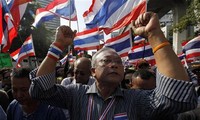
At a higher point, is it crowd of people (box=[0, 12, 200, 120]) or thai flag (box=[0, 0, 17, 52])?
thai flag (box=[0, 0, 17, 52])

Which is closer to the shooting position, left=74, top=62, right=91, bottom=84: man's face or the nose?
the nose

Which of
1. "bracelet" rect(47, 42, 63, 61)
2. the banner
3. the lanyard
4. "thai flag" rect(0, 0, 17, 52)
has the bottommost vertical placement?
the lanyard

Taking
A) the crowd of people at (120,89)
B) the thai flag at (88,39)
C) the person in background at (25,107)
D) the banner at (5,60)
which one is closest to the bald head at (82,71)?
the person in background at (25,107)

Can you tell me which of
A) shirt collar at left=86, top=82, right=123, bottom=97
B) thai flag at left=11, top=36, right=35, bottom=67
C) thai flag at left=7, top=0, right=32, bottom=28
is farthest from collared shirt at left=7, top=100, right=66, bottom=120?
thai flag at left=11, top=36, right=35, bottom=67

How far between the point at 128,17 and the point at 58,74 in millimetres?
2863

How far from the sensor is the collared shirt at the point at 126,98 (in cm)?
221

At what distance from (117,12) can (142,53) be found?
1.74 metres

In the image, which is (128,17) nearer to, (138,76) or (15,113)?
(138,76)

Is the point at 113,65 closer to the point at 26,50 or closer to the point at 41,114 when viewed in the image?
the point at 41,114

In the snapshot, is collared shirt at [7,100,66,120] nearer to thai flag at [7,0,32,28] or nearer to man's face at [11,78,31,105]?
man's face at [11,78,31,105]

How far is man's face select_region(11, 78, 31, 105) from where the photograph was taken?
3.07 metres

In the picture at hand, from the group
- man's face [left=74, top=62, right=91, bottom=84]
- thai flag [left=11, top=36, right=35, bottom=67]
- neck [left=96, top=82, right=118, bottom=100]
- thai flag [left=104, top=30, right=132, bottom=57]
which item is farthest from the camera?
thai flag [left=11, top=36, right=35, bottom=67]

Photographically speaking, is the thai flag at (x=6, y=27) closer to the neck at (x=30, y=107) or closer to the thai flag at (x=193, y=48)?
the thai flag at (x=193, y=48)

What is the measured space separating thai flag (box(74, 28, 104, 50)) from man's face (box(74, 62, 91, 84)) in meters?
4.23
